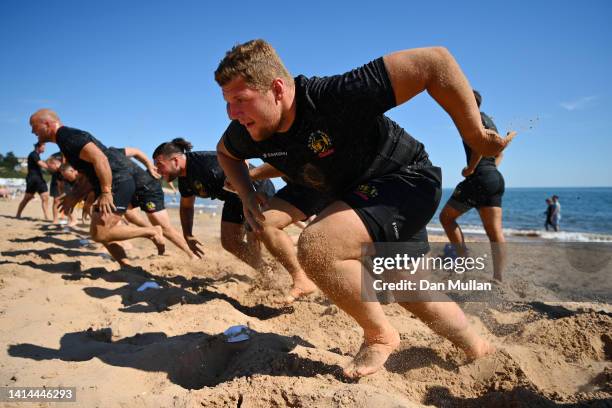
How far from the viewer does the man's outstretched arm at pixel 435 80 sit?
197cm

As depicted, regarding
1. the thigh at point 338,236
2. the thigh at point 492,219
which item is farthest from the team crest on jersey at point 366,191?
the thigh at point 492,219

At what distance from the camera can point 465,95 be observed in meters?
2.04

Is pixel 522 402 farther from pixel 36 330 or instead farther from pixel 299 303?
pixel 36 330

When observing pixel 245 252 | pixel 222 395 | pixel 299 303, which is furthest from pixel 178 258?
pixel 222 395

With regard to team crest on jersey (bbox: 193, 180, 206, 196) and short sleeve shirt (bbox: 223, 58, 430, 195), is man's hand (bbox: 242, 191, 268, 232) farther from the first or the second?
team crest on jersey (bbox: 193, 180, 206, 196)

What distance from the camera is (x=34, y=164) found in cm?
1190

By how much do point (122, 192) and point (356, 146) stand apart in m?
4.55

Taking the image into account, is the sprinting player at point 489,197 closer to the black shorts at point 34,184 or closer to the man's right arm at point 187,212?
the man's right arm at point 187,212

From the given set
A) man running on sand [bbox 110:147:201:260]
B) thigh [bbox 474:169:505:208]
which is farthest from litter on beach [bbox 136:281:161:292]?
thigh [bbox 474:169:505:208]

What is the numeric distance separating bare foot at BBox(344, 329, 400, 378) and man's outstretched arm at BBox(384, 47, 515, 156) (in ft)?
3.87

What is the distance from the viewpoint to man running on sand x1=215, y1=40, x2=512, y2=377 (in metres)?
2.01

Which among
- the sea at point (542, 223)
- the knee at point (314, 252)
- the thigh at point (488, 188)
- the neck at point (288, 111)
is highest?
the neck at point (288, 111)

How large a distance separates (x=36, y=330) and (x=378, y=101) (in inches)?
113

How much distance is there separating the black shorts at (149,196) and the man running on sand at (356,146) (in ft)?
15.3
